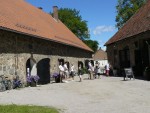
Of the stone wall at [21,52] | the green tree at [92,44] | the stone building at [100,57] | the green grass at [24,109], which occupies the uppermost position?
the green tree at [92,44]

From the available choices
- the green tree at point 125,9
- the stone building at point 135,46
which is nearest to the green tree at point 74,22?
the green tree at point 125,9

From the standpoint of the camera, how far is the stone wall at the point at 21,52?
58.2 ft

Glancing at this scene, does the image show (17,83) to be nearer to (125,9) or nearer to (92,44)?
(125,9)

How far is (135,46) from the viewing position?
26.3m

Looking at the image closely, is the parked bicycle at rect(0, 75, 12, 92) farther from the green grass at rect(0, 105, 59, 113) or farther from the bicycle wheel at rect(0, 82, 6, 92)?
the green grass at rect(0, 105, 59, 113)

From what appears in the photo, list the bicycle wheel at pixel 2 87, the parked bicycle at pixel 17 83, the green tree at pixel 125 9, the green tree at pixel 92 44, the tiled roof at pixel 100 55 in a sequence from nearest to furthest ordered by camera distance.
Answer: the bicycle wheel at pixel 2 87
the parked bicycle at pixel 17 83
the green tree at pixel 125 9
the green tree at pixel 92 44
the tiled roof at pixel 100 55

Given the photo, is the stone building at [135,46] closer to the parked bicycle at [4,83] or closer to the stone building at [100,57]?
the parked bicycle at [4,83]

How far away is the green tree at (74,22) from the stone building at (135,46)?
79.6 ft

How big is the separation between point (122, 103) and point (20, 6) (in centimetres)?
1716

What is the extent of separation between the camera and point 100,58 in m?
85.9

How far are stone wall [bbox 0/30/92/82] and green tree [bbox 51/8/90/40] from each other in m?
30.2

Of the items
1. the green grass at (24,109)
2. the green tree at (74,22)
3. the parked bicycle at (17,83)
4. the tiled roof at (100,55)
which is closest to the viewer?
the green grass at (24,109)

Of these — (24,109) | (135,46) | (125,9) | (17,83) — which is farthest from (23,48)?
(125,9)

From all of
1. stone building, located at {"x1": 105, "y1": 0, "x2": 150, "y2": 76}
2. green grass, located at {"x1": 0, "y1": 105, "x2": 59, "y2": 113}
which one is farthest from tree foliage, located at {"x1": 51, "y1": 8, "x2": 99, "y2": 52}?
green grass, located at {"x1": 0, "y1": 105, "x2": 59, "y2": 113}
